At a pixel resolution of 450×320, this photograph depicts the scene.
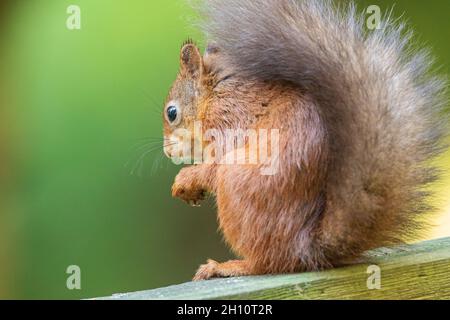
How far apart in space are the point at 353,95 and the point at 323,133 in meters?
0.08

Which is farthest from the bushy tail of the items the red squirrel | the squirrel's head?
the squirrel's head

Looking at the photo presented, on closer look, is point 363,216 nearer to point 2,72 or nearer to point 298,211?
point 298,211

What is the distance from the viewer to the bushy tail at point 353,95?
1.28 meters

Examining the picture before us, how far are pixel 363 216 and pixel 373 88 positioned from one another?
23 centimetres

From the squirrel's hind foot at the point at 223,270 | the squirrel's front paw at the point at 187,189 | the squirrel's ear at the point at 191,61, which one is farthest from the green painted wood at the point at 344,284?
the squirrel's ear at the point at 191,61

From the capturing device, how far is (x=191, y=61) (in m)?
1.55

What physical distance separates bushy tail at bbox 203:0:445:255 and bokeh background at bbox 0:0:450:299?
19 cm

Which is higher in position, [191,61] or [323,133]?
[191,61]

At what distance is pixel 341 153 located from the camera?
1.29 meters

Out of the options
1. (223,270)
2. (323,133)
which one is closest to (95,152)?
(223,270)

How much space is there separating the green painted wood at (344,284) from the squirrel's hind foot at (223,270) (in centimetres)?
4

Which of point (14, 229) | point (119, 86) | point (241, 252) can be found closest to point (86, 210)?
point (14, 229)

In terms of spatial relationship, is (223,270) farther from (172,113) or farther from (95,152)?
(95,152)

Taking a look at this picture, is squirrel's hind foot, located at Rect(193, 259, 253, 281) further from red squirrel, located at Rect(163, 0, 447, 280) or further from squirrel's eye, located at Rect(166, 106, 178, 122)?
squirrel's eye, located at Rect(166, 106, 178, 122)
